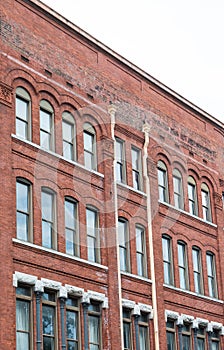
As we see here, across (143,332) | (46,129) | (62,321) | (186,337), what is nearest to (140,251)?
(143,332)

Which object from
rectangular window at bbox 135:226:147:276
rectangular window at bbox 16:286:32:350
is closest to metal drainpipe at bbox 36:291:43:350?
rectangular window at bbox 16:286:32:350

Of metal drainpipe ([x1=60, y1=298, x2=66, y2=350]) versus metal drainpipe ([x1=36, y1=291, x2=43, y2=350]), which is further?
metal drainpipe ([x1=60, y1=298, x2=66, y2=350])

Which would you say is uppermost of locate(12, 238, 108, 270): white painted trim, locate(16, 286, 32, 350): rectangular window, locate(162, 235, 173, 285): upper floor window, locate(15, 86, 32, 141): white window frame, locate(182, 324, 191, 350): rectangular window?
locate(15, 86, 32, 141): white window frame

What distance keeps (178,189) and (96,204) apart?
23.3 feet

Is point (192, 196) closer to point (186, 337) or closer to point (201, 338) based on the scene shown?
point (201, 338)

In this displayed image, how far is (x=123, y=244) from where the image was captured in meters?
34.7

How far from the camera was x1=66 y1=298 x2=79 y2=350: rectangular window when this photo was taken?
30.5 metres

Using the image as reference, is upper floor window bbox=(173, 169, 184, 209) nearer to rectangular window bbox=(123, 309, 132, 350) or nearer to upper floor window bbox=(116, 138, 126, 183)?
upper floor window bbox=(116, 138, 126, 183)

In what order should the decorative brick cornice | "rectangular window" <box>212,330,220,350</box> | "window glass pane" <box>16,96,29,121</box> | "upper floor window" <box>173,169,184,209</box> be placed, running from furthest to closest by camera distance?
"upper floor window" <box>173,169,184,209</box>
"rectangular window" <box>212,330,220,350</box>
"window glass pane" <box>16,96,29,121</box>
the decorative brick cornice

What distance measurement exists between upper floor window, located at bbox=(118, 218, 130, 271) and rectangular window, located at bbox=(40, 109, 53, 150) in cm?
475

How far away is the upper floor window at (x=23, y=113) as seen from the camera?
3106cm

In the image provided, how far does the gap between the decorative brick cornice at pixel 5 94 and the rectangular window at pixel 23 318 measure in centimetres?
635

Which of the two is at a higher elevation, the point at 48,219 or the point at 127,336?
the point at 48,219

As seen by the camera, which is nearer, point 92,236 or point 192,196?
point 92,236
